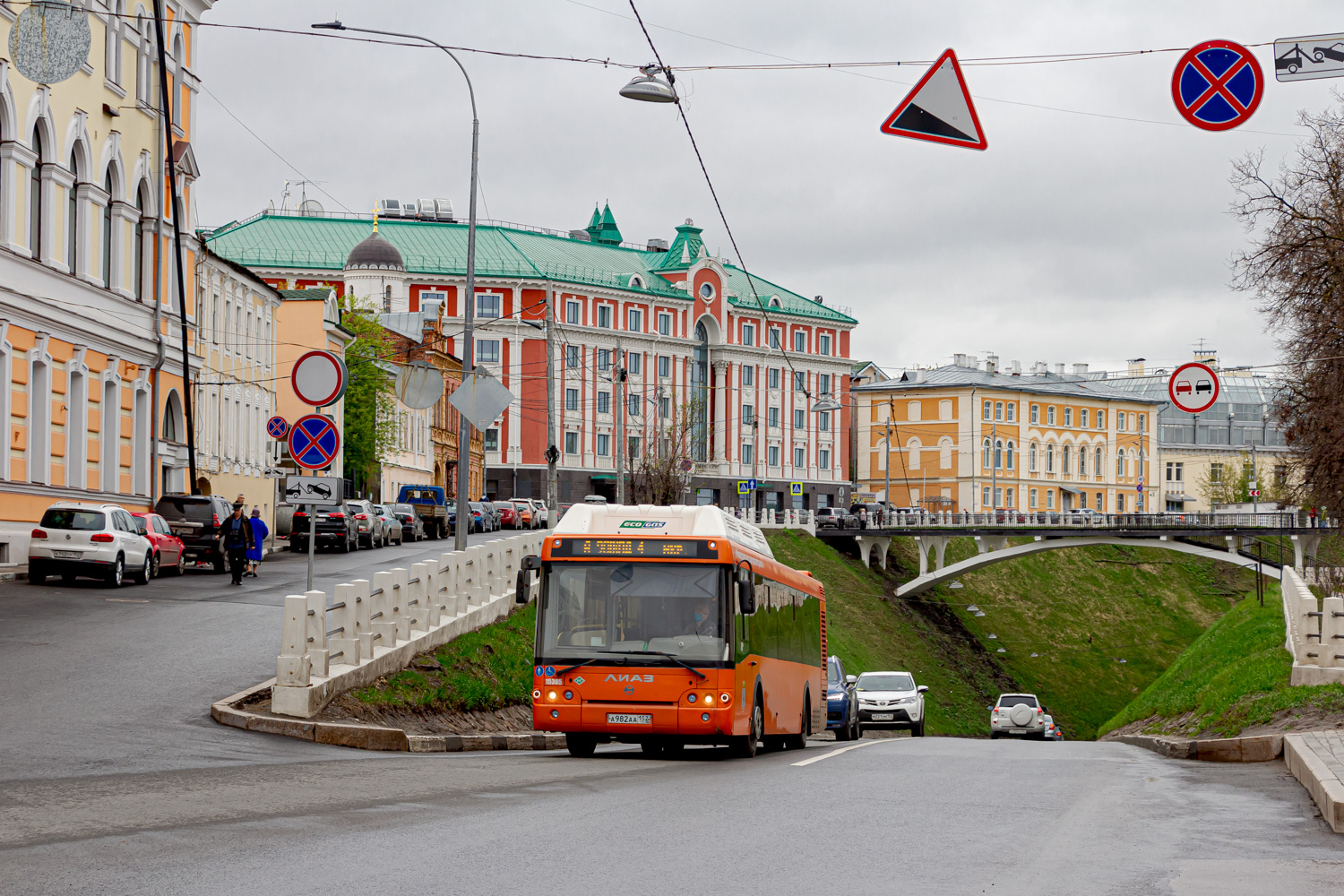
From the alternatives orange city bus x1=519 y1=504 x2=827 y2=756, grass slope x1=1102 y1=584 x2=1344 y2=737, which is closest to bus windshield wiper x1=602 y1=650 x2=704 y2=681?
orange city bus x1=519 y1=504 x2=827 y2=756

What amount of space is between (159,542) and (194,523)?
3709mm

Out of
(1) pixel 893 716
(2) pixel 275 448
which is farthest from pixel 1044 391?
(1) pixel 893 716

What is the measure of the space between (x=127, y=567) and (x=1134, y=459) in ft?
412

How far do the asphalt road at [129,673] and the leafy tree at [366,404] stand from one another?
4382 cm

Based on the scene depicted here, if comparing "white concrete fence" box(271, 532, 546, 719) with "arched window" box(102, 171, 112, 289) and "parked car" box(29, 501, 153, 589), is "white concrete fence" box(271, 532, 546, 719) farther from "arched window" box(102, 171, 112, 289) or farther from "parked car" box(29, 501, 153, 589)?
"arched window" box(102, 171, 112, 289)

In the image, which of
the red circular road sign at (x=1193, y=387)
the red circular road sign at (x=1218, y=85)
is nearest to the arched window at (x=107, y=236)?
the red circular road sign at (x=1193, y=387)

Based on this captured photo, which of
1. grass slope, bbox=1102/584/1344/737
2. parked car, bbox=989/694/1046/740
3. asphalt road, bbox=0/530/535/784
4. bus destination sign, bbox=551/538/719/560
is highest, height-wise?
bus destination sign, bbox=551/538/719/560

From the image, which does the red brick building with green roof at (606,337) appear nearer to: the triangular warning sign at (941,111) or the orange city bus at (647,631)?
the orange city bus at (647,631)

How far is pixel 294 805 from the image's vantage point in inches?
436

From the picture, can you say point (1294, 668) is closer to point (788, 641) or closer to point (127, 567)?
point (788, 641)

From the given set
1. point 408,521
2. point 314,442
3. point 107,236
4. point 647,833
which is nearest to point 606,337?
point 408,521

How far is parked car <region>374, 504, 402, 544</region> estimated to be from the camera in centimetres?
5788

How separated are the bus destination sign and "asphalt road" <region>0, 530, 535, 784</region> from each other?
12.4 feet

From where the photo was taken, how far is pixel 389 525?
58.6 meters
